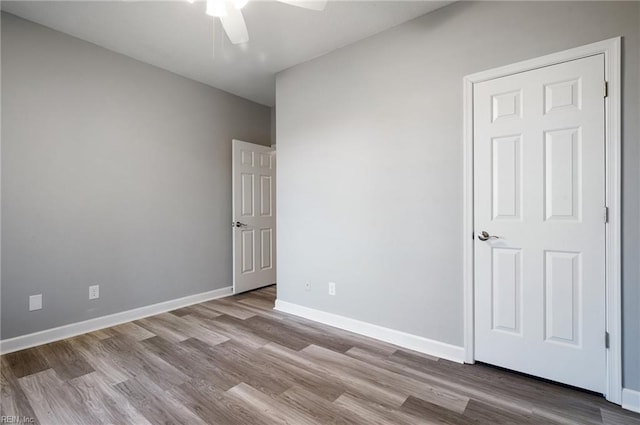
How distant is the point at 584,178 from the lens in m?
1.79

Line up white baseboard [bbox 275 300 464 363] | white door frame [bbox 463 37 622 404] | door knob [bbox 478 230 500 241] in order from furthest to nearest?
white baseboard [bbox 275 300 464 363] → door knob [bbox 478 230 500 241] → white door frame [bbox 463 37 622 404]

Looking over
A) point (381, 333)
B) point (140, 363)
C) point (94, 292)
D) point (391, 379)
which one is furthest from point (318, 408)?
point (94, 292)

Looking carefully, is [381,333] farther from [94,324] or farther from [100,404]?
[94,324]

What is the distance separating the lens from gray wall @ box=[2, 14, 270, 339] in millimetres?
2396

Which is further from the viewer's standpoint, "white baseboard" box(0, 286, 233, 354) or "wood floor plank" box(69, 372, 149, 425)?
"white baseboard" box(0, 286, 233, 354)

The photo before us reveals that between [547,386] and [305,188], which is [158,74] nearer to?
[305,188]

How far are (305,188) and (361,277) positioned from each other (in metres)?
1.11

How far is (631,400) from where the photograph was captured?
1655 mm

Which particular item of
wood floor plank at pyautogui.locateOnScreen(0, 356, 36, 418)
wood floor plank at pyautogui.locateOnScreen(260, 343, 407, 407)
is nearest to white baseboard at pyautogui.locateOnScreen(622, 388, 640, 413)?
wood floor plank at pyautogui.locateOnScreen(260, 343, 407, 407)

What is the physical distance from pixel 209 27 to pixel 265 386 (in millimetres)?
2817

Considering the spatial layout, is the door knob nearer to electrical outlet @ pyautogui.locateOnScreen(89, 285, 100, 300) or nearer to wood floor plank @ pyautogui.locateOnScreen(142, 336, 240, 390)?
wood floor plank @ pyautogui.locateOnScreen(142, 336, 240, 390)

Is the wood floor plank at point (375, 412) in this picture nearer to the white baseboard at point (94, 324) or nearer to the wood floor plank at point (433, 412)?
the wood floor plank at point (433, 412)

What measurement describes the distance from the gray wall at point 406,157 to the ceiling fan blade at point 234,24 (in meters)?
1.21

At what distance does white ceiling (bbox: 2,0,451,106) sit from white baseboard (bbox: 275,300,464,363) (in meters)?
2.60
